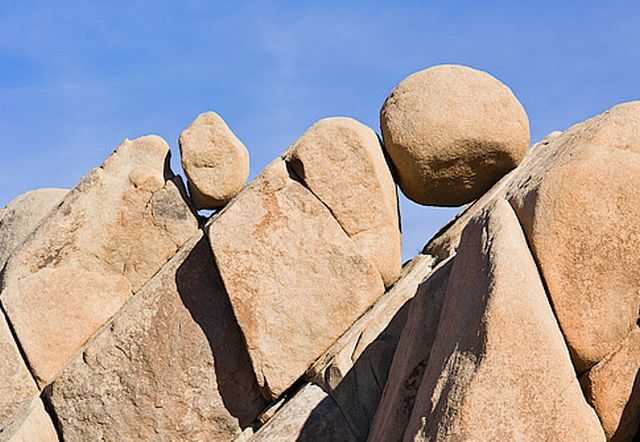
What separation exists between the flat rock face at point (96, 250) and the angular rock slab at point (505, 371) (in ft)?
17.5

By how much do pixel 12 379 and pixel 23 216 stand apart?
325 cm

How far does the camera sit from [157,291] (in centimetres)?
982

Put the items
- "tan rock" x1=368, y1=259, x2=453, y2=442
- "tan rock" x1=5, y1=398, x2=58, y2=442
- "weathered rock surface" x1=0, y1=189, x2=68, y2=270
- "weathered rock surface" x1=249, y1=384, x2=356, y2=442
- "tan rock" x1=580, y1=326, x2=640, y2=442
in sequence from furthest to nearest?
1. "weathered rock surface" x1=0, y1=189, x2=68, y2=270
2. "tan rock" x1=5, y1=398, x2=58, y2=442
3. "weathered rock surface" x1=249, y1=384, x2=356, y2=442
4. "tan rock" x1=368, y1=259, x2=453, y2=442
5. "tan rock" x1=580, y1=326, x2=640, y2=442

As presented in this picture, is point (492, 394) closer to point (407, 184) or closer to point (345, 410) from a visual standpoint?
point (345, 410)

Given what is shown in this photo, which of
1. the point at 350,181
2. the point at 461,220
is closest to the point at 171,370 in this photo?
the point at 350,181

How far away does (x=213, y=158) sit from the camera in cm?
1052

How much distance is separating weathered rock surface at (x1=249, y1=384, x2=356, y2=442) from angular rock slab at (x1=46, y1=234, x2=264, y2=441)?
3.83ft

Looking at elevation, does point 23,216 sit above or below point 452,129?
above

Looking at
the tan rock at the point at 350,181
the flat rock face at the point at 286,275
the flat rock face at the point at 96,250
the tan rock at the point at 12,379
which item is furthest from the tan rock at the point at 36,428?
the tan rock at the point at 350,181

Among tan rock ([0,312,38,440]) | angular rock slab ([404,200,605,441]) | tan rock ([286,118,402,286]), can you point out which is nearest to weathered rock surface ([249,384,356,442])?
tan rock ([286,118,402,286])

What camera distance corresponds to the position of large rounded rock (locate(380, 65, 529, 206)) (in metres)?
9.32

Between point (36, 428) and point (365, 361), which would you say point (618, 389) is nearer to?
point (365, 361)

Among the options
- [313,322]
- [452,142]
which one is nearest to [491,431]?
→ [313,322]

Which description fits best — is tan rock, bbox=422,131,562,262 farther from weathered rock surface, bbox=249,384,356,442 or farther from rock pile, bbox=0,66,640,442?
weathered rock surface, bbox=249,384,356,442
